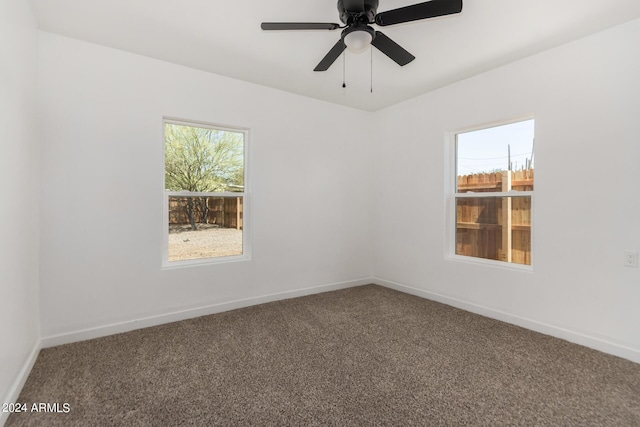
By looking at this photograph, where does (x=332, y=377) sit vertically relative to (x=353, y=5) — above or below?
below

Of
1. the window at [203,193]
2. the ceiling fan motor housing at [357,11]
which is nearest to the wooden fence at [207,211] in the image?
the window at [203,193]

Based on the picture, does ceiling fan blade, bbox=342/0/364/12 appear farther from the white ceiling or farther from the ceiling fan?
the white ceiling

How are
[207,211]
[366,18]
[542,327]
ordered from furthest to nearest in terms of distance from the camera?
[207,211]
[542,327]
[366,18]

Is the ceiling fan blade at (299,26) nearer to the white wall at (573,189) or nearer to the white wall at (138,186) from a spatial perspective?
the white wall at (138,186)

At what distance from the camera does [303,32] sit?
236cm

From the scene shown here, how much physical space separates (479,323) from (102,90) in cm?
401

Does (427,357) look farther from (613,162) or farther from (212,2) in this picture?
(212,2)

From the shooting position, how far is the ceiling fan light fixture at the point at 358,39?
186 cm

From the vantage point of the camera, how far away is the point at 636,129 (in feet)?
7.20

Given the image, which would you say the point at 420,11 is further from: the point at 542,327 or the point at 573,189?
the point at 542,327

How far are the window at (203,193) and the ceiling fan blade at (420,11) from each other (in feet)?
6.69

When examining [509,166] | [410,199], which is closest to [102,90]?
[410,199]

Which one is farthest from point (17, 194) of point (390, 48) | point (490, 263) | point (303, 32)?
point (490, 263)

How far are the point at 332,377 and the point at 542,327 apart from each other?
200 centimetres
